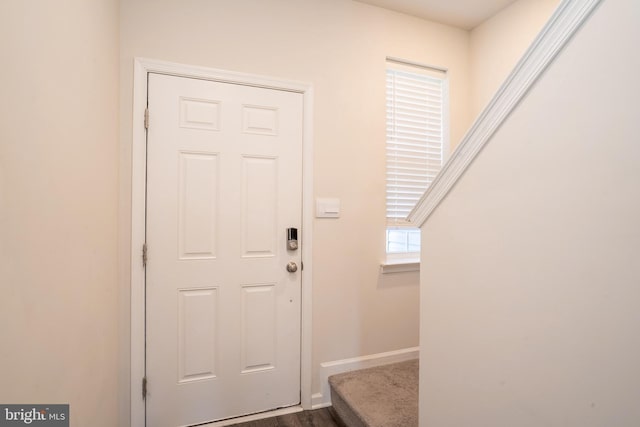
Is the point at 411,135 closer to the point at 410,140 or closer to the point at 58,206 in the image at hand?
the point at 410,140

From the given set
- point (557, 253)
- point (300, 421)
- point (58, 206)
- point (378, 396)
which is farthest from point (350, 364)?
point (58, 206)

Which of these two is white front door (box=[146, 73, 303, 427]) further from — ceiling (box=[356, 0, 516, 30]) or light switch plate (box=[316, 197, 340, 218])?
ceiling (box=[356, 0, 516, 30])

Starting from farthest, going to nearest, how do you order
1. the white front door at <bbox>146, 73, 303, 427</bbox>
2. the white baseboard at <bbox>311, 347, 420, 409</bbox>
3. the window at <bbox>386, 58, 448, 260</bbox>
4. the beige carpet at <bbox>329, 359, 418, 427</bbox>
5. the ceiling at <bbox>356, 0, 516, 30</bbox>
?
the window at <bbox>386, 58, 448, 260</bbox> < the ceiling at <bbox>356, 0, 516, 30</bbox> < the white baseboard at <bbox>311, 347, 420, 409</bbox> < the white front door at <bbox>146, 73, 303, 427</bbox> < the beige carpet at <bbox>329, 359, 418, 427</bbox>

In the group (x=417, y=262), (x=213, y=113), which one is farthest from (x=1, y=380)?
(x=417, y=262)

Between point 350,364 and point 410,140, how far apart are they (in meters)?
1.72

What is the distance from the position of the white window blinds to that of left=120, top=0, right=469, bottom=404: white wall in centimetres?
14

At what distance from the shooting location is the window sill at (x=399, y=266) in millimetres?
2195

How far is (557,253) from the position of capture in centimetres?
79

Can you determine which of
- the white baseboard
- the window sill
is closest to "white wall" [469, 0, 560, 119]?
the window sill

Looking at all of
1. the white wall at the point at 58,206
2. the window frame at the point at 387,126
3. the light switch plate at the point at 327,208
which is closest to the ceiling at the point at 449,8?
the window frame at the point at 387,126

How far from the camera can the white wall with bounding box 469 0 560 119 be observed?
81.2 inches

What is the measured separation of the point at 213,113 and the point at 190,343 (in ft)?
4.45

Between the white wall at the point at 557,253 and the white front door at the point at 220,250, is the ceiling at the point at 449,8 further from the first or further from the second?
the white wall at the point at 557,253

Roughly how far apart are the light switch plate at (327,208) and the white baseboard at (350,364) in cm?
99
